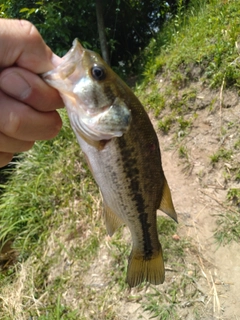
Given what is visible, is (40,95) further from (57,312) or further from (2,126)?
(57,312)

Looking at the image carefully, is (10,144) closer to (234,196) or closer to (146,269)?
(146,269)

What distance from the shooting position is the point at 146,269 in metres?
1.93

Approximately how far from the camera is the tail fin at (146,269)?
75.3 inches

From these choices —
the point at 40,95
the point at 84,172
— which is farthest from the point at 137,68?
the point at 40,95

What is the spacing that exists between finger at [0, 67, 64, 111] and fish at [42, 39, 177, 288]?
1.7 inches

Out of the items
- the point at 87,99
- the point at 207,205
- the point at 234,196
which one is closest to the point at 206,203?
the point at 207,205

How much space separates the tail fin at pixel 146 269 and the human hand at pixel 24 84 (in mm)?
944

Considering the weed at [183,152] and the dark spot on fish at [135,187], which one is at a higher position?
the dark spot on fish at [135,187]

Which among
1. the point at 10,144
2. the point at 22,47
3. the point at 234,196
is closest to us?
the point at 22,47

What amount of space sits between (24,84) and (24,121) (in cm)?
16

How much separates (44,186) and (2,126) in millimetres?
3381

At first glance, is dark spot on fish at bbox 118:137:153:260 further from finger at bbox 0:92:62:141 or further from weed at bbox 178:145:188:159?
weed at bbox 178:145:188:159

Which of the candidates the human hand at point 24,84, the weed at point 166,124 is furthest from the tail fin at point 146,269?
the weed at point 166,124

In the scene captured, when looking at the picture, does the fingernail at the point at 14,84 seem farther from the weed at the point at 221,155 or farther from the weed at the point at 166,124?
the weed at the point at 166,124
